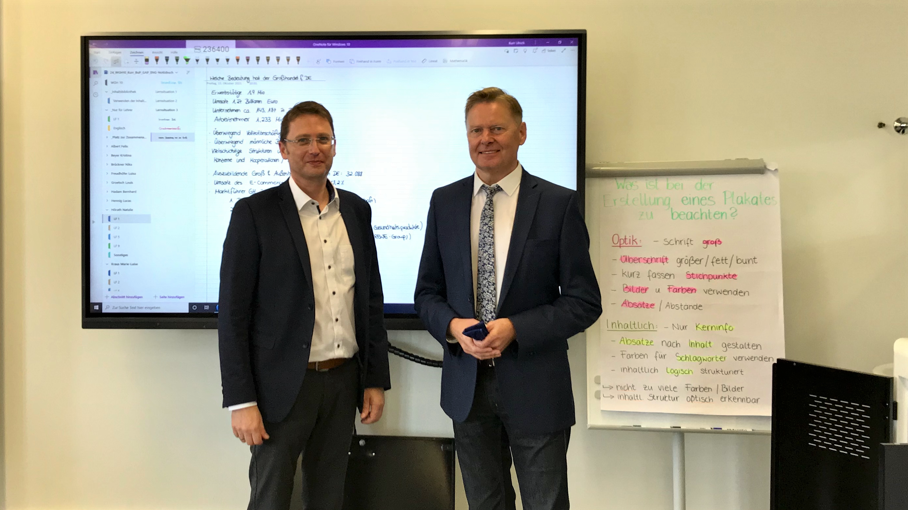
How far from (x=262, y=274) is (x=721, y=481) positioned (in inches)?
85.1

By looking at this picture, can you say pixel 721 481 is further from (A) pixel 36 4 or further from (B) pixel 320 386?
(A) pixel 36 4

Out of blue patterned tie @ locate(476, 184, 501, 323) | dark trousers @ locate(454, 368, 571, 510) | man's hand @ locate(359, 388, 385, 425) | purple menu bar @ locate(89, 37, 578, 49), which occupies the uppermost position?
purple menu bar @ locate(89, 37, 578, 49)

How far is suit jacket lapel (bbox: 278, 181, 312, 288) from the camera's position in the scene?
1585mm

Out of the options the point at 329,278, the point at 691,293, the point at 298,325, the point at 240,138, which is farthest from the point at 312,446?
the point at 691,293

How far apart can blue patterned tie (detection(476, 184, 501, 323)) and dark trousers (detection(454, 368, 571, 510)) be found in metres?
0.18

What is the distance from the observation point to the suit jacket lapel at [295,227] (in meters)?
1.58

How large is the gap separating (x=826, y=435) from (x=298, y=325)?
1.74 m

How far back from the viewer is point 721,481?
2.32 metres

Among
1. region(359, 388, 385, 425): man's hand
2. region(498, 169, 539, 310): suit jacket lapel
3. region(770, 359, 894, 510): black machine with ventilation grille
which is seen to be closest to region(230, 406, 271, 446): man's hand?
region(359, 388, 385, 425): man's hand

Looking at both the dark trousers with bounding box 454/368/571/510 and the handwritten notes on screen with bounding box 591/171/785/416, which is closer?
the dark trousers with bounding box 454/368/571/510

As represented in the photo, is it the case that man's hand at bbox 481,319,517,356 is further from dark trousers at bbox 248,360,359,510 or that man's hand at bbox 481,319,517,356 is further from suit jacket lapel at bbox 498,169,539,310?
dark trousers at bbox 248,360,359,510

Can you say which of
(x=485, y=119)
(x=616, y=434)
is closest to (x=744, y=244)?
(x=616, y=434)

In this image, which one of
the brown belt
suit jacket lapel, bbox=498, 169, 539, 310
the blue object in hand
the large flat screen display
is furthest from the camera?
the large flat screen display

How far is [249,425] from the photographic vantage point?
1516 millimetres
